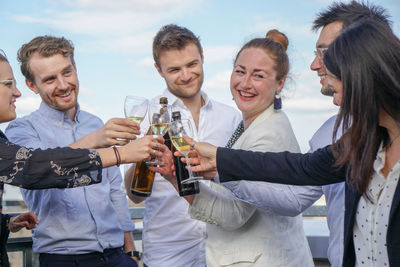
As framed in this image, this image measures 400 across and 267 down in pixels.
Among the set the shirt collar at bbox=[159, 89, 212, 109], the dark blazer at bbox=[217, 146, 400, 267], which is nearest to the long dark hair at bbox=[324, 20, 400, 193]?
the dark blazer at bbox=[217, 146, 400, 267]

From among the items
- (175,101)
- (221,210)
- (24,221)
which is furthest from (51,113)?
(221,210)

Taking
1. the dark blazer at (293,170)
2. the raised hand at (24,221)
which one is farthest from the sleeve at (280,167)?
the raised hand at (24,221)

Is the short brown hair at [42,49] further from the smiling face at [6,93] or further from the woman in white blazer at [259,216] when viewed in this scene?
the woman in white blazer at [259,216]

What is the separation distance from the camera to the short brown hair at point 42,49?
2652mm

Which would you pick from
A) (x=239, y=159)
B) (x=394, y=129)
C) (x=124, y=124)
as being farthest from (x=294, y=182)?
(x=124, y=124)

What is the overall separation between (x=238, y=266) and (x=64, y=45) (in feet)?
5.38

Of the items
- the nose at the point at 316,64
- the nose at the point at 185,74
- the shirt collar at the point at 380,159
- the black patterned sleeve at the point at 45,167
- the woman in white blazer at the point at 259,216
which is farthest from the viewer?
the nose at the point at 185,74

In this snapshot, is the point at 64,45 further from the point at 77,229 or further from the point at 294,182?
the point at 294,182

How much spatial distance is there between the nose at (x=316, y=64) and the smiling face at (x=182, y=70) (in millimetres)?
746

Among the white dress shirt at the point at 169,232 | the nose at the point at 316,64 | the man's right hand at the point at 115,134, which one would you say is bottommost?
the white dress shirt at the point at 169,232

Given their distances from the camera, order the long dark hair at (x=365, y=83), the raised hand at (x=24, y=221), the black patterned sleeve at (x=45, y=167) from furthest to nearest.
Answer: the raised hand at (x=24, y=221) → the black patterned sleeve at (x=45, y=167) → the long dark hair at (x=365, y=83)

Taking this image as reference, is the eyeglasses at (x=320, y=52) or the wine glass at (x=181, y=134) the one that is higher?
the eyeglasses at (x=320, y=52)

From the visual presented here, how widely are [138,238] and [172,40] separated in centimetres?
159

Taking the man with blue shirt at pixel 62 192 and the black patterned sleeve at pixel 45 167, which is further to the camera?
Result: the man with blue shirt at pixel 62 192
